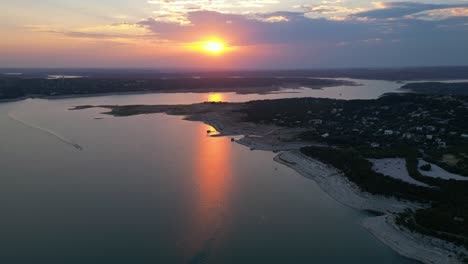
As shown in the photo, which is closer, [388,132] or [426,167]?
[426,167]

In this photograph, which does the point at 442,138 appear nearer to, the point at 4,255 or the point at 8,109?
the point at 4,255

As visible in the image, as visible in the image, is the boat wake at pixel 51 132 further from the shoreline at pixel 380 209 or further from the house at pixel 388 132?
the house at pixel 388 132

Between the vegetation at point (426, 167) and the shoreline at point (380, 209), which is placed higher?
the vegetation at point (426, 167)

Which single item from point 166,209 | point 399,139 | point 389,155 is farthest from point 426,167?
point 166,209

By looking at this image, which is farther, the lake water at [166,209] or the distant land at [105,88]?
the distant land at [105,88]

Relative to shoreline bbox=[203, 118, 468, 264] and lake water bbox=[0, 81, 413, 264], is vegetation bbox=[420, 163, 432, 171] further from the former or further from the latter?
lake water bbox=[0, 81, 413, 264]

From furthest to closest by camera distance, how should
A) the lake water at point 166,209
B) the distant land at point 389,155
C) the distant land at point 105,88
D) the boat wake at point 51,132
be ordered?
the distant land at point 105,88 → the boat wake at point 51,132 → the distant land at point 389,155 → the lake water at point 166,209

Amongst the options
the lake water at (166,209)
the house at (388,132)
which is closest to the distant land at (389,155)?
the house at (388,132)

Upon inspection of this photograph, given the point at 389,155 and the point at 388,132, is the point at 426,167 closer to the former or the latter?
the point at 389,155

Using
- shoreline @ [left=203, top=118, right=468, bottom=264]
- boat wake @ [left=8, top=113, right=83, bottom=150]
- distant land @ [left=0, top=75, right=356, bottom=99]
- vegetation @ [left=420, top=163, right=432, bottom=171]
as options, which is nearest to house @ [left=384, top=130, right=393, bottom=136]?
shoreline @ [left=203, top=118, right=468, bottom=264]

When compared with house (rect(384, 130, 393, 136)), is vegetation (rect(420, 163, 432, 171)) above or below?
below
